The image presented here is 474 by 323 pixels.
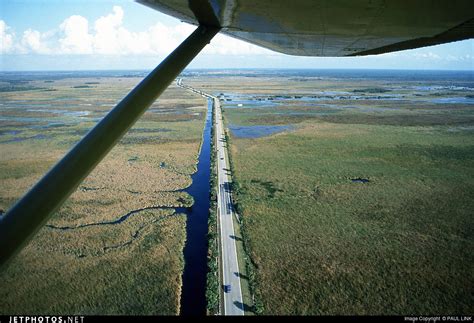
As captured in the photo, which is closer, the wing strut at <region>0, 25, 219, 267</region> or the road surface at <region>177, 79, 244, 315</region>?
the wing strut at <region>0, 25, 219, 267</region>

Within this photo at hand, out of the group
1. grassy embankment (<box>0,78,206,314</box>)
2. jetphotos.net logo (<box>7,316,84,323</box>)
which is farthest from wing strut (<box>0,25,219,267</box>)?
jetphotos.net logo (<box>7,316,84,323</box>)

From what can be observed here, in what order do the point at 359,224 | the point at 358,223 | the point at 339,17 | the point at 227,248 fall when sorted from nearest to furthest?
1. the point at 339,17
2. the point at 227,248
3. the point at 359,224
4. the point at 358,223

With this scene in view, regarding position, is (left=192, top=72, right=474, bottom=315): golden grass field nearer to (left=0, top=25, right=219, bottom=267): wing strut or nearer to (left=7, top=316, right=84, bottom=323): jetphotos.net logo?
(left=7, top=316, right=84, bottom=323): jetphotos.net logo

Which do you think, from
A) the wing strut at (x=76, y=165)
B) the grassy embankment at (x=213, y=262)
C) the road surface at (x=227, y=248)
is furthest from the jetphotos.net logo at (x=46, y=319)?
the wing strut at (x=76, y=165)

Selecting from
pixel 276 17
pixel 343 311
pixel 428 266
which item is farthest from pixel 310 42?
pixel 428 266

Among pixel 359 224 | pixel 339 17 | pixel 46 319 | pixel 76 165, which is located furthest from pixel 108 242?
pixel 339 17

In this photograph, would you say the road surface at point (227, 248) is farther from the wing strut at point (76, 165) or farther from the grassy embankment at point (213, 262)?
the wing strut at point (76, 165)

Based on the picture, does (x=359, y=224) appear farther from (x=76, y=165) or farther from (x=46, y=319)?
(x=76, y=165)
